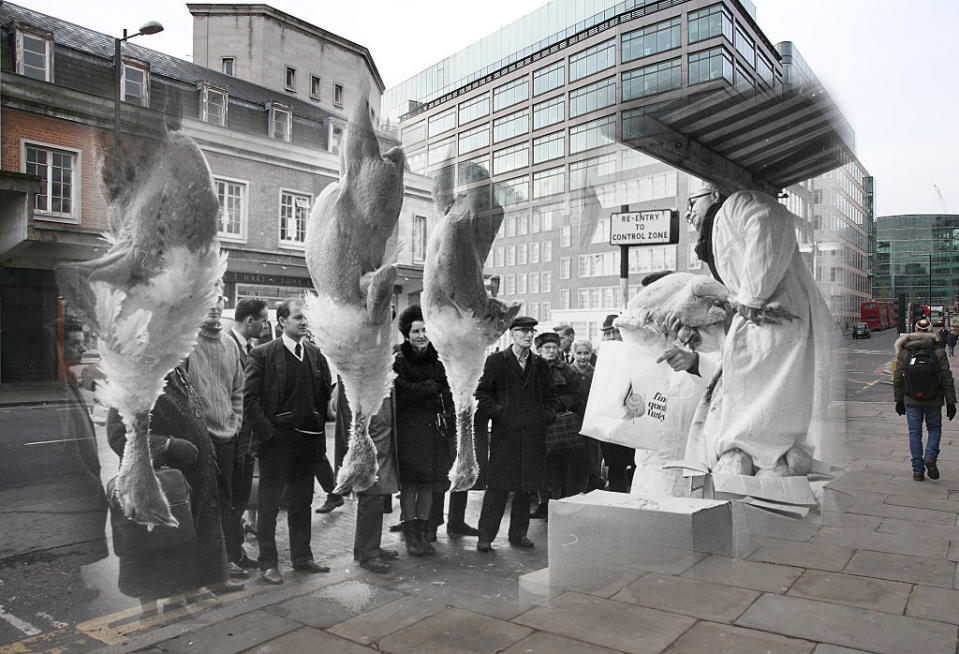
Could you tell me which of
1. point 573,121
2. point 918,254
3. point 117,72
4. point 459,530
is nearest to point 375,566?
point 459,530

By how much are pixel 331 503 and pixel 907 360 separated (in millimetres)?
6496

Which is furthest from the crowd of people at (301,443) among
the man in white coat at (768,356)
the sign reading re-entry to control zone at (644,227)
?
the man in white coat at (768,356)

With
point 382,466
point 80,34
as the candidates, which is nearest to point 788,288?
point 382,466

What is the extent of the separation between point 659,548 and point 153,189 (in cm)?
343

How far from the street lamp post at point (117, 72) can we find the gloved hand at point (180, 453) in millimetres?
1436

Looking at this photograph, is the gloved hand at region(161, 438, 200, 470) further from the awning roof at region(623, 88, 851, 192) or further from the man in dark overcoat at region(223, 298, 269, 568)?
the awning roof at region(623, 88, 851, 192)

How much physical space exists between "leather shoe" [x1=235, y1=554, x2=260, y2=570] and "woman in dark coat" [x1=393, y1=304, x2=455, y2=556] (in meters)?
1.07

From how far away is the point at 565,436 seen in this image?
588 cm

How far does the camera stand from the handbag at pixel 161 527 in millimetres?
3756

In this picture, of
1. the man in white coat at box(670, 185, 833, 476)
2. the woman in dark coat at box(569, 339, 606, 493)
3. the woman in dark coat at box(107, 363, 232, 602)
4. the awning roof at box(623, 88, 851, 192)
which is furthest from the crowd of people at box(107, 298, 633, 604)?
the awning roof at box(623, 88, 851, 192)

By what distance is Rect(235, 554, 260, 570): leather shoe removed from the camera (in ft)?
13.5

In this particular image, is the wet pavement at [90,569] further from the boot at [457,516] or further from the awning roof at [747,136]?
the awning roof at [747,136]

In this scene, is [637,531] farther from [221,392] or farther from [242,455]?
[221,392]

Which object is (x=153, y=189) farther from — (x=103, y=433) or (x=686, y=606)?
(x=686, y=606)
